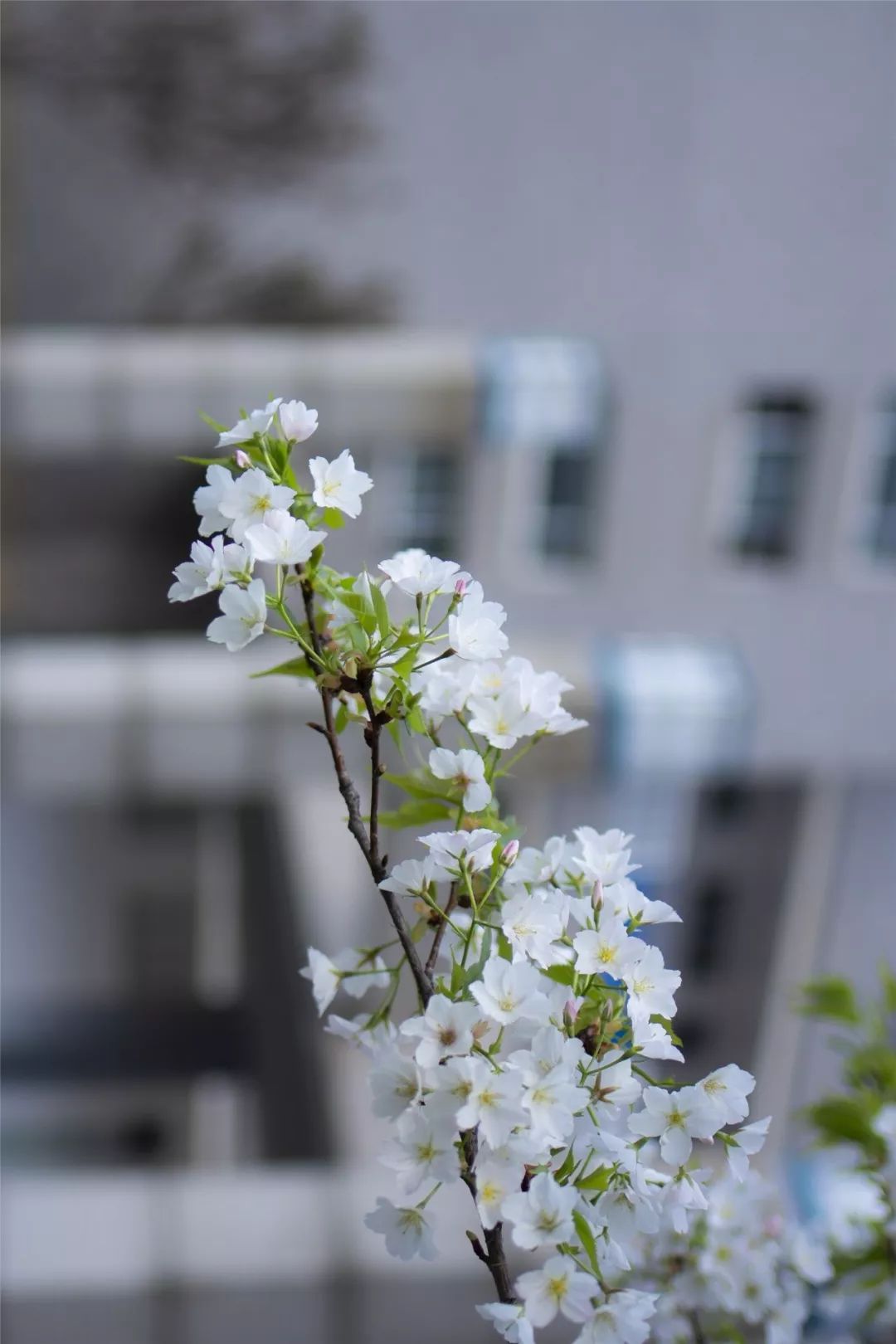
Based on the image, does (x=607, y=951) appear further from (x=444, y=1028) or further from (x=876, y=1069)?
(x=876, y=1069)

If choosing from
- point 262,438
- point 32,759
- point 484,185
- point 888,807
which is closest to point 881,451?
point 888,807

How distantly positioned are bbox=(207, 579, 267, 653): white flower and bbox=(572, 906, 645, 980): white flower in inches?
4.6

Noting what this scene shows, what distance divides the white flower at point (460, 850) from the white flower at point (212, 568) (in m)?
0.08

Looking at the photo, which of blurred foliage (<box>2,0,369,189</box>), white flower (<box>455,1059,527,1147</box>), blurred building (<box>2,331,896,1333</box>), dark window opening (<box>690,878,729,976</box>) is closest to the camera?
white flower (<box>455,1059,527,1147</box>)

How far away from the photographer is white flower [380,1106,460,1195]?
272 millimetres

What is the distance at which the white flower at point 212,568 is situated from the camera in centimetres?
28

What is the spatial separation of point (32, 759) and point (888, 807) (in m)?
0.91

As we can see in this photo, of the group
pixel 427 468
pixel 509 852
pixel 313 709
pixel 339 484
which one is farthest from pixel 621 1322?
pixel 427 468

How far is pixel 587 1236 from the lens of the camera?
0.97ft

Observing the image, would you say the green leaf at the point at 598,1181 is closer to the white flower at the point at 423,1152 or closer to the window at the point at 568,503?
the white flower at the point at 423,1152

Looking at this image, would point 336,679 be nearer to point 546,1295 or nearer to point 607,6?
point 546,1295

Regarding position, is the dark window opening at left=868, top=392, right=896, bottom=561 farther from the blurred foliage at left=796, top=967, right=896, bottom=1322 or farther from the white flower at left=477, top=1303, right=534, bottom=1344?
the white flower at left=477, top=1303, right=534, bottom=1344

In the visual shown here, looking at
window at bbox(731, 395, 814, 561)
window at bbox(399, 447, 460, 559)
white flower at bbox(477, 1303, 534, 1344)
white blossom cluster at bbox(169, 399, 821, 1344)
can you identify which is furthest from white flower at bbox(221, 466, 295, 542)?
window at bbox(731, 395, 814, 561)

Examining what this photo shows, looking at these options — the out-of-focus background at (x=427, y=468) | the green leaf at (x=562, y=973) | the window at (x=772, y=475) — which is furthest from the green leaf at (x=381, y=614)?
the window at (x=772, y=475)
